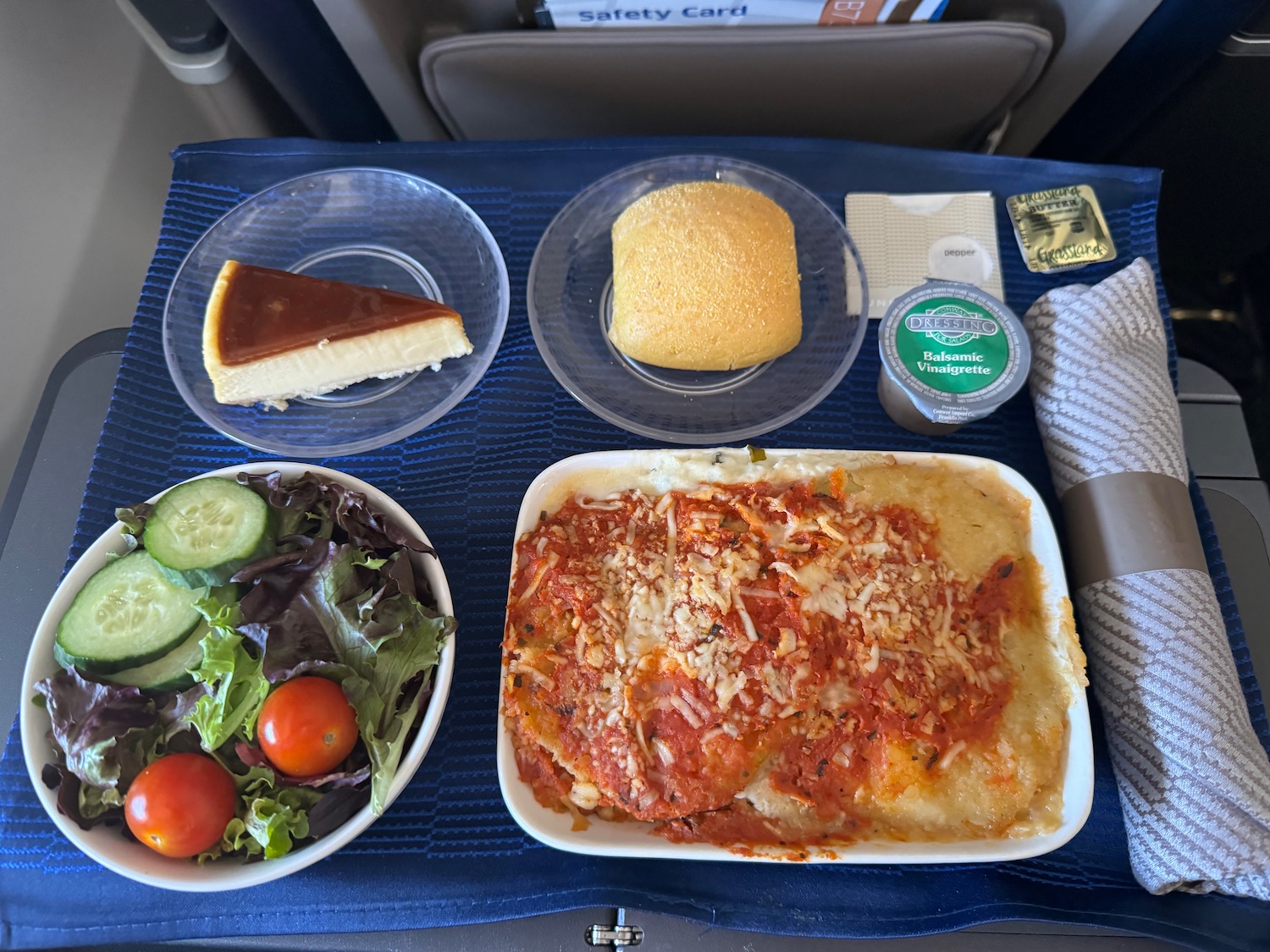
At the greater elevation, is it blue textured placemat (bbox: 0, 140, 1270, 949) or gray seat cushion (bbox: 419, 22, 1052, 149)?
gray seat cushion (bbox: 419, 22, 1052, 149)

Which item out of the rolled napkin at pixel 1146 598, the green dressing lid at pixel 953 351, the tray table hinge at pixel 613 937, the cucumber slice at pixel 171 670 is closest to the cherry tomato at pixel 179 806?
the cucumber slice at pixel 171 670

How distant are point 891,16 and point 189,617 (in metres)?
1.73

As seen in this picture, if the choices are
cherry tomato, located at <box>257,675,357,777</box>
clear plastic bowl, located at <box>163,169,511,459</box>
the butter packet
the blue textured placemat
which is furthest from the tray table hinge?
the butter packet

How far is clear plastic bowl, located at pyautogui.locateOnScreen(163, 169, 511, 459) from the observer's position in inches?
61.4

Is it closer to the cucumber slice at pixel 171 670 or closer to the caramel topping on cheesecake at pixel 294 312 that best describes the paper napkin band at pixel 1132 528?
the caramel topping on cheesecake at pixel 294 312

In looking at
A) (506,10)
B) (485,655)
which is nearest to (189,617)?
(485,655)

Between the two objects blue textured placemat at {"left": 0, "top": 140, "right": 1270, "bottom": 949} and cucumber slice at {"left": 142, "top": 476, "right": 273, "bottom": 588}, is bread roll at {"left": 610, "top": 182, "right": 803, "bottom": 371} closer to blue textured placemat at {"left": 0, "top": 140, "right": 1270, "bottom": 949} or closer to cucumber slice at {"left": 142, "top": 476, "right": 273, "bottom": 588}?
blue textured placemat at {"left": 0, "top": 140, "right": 1270, "bottom": 949}

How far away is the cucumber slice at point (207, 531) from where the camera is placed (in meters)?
1.21

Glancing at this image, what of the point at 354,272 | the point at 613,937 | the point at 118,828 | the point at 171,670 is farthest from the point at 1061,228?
the point at 118,828

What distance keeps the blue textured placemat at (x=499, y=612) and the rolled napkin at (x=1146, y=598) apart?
11 centimetres

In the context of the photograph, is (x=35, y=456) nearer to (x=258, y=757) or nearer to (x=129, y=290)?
(x=129, y=290)

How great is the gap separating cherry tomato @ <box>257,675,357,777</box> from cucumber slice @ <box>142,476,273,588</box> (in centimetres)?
22

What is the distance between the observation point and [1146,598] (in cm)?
131

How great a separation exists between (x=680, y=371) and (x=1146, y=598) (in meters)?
0.92
